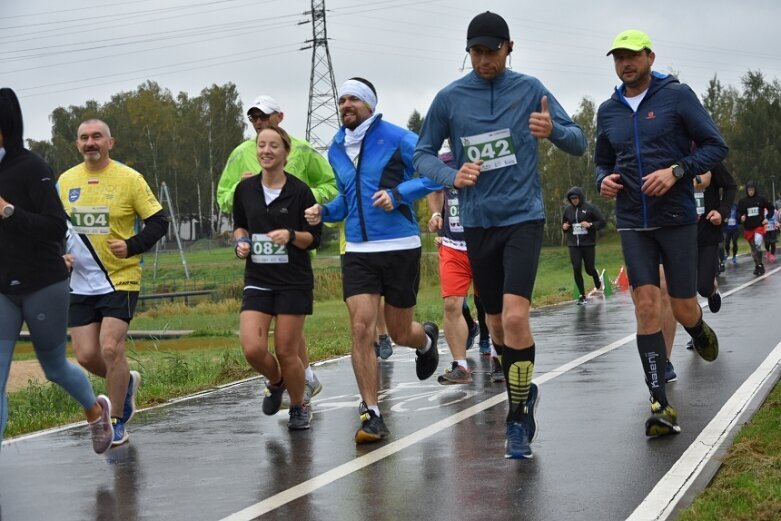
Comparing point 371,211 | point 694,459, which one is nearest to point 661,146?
point 371,211

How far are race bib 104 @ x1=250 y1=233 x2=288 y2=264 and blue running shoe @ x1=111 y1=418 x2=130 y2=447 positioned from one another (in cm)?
138

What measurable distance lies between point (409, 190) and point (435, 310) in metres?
16.0

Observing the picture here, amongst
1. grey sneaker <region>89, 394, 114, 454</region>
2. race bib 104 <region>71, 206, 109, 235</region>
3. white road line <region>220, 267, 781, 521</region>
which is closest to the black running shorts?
white road line <region>220, 267, 781, 521</region>

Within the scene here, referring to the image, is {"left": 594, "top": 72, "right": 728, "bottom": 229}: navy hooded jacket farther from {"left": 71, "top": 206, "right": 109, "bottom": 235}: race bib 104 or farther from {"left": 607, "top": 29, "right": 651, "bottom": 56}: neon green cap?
{"left": 71, "top": 206, "right": 109, "bottom": 235}: race bib 104

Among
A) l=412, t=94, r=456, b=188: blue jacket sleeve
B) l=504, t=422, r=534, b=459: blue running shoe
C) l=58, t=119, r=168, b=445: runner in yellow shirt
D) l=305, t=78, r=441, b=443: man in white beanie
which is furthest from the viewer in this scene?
l=58, t=119, r=168, b=445: runner in yellow shirt

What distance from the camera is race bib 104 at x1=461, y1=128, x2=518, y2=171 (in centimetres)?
758

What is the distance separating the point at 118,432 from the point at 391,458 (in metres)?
2.06

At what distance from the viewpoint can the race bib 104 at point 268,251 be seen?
28.8 feet

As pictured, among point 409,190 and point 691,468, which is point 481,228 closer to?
point 409,190

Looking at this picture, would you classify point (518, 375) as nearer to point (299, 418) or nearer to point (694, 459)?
point (694, 459)

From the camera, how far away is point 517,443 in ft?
24.1

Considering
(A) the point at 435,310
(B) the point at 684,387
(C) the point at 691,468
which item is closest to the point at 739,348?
(B) the point at 684,387

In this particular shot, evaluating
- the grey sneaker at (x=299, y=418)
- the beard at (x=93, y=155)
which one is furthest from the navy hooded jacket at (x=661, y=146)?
the beard at (x=93, y=155)

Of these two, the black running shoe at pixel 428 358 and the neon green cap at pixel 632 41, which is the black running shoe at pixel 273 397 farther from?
the neon green cap at pixel 632 41
